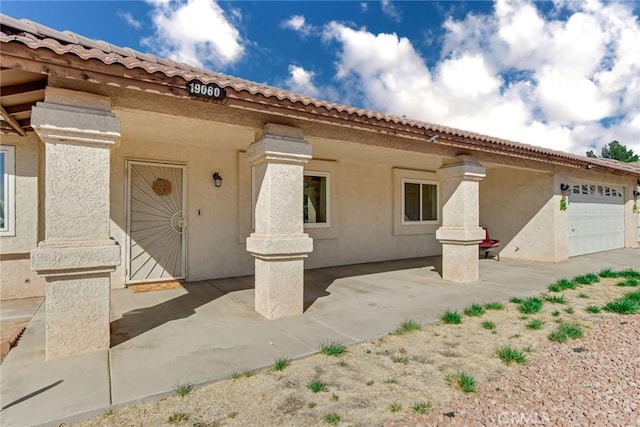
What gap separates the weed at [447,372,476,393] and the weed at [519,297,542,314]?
2.98 m

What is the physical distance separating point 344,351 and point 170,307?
3.46m

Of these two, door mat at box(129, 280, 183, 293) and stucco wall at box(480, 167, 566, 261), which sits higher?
stucco wall at box(480, 167, 566, 261)

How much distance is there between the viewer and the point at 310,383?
3.31 m

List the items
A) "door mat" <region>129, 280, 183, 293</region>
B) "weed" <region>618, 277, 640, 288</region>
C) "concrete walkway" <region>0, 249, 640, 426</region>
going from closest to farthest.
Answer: "concrete walkway" <region>0, 249, 640, 426</region>
"door mat" <region>129, 280, 183, 293</region>
"weed" <region>618, 277, 640, 288</region>

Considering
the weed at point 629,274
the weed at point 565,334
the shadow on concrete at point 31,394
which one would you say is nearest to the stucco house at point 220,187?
the shadow on concrete at point 31,394

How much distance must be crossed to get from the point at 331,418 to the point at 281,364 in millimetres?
1045

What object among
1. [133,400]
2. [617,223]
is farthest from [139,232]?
[617,223]

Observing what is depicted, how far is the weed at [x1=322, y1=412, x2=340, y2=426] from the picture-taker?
8.81ft

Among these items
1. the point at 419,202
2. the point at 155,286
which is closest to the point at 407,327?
the point at 155,286

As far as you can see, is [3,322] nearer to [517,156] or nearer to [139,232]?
[139,232]

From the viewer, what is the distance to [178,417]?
2721 millimetres

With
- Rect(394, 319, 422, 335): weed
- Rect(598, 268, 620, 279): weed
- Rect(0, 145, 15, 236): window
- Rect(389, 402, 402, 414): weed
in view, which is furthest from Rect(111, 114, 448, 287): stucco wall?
Rect(598, 268, 620, 279): weed

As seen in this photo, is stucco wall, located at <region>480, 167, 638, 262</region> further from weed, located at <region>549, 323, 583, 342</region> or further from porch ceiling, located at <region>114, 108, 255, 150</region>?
porch ceiling, located at <region>114, 108, 255, 150</region>

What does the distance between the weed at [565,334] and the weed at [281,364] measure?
3599mm
